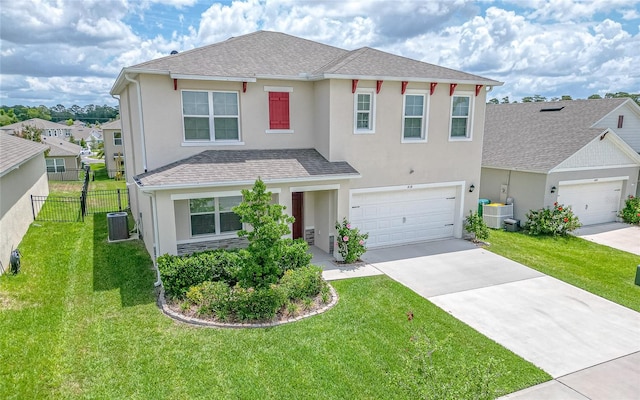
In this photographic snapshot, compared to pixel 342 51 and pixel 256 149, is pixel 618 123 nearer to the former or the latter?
pixel 342 51

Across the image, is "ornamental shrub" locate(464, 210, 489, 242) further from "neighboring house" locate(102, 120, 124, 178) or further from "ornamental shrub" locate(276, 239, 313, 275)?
"neighboring house" locate(102, 120, 124, 178)

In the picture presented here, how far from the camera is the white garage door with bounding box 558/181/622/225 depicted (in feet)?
56.6

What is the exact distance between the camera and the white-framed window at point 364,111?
12.9 m

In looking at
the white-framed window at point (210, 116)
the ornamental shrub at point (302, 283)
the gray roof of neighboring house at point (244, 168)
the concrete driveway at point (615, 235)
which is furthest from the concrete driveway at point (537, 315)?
the white-framed window at point (210, 116)

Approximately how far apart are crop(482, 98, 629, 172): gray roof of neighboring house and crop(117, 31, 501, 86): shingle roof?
5174mm

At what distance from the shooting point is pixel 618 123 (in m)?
19.8

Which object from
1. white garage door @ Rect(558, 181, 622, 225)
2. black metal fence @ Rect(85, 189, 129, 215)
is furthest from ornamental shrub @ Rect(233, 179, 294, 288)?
white garage door @ Rect(558, 181, 622, 225)

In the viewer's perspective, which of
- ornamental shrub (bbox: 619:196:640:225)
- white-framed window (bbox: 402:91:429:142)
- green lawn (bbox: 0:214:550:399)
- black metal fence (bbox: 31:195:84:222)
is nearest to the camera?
green lawn (bbox: 0:214:550:399)

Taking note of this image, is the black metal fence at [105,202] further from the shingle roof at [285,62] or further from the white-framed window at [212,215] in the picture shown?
the shingle roof at [285,62]

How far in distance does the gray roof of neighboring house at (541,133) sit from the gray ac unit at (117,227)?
15.9 metres

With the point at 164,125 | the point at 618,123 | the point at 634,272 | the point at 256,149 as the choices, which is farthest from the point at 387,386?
the point at 618,123

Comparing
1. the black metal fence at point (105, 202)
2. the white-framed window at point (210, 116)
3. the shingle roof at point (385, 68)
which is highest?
the shingle roof at point (385, 68)

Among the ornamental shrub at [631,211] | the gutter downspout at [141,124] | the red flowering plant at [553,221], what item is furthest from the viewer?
the ornamental shrub at [631,211]

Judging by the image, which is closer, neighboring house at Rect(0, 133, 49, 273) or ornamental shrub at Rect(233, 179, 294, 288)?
ornamental shrub at Rect(233, 179, 294, 288)
